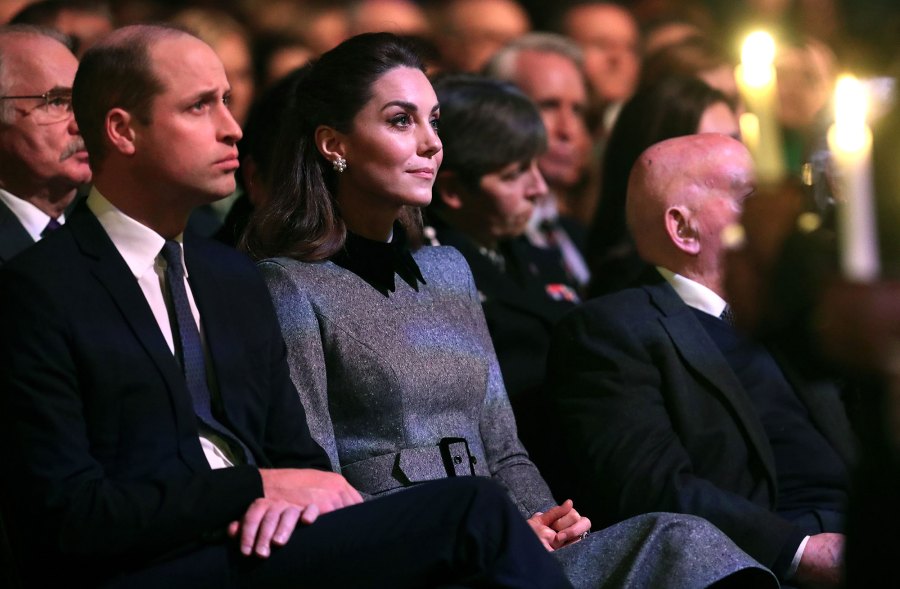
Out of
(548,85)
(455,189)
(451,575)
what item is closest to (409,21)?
(548,85)

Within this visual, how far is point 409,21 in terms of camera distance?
22.5ft

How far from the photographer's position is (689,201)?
3719 mm

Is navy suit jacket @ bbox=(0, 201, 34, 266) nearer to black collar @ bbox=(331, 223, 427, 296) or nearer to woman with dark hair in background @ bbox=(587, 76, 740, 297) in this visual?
black collar @ bbox=(331, 223, 427, 296)

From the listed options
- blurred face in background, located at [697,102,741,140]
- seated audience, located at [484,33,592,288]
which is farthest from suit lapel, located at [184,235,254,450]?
seated audience, located at [484,33,592,288]

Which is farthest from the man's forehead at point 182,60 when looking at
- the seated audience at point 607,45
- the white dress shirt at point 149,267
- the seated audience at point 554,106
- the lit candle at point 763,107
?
the seated audience at point 607,45

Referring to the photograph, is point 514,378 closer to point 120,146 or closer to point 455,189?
point 455,189

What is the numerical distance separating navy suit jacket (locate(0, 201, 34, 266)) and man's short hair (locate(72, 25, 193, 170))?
632mm

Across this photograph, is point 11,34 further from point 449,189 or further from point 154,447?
point 154,447

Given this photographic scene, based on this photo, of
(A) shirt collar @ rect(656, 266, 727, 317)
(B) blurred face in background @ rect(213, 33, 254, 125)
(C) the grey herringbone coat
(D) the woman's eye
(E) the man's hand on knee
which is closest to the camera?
(C) the grey herringbone coat

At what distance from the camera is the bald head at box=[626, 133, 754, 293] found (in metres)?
3.71

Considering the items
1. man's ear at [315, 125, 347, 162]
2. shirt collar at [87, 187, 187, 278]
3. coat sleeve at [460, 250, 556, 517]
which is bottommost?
coat sleeve at [460, 250, 556, 517]

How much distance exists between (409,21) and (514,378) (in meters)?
3.18

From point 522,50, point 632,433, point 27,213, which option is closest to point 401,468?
point 632,433

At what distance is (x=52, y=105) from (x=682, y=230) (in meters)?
1.62
